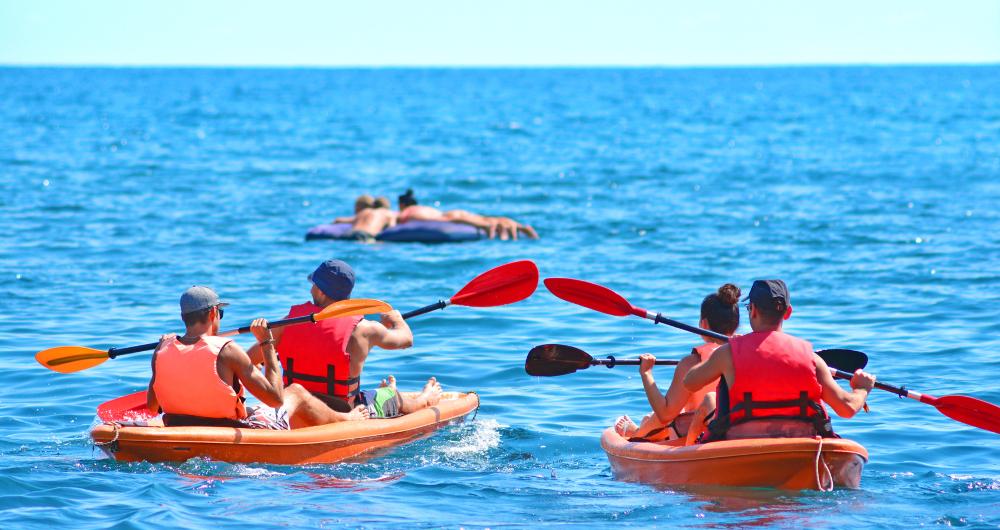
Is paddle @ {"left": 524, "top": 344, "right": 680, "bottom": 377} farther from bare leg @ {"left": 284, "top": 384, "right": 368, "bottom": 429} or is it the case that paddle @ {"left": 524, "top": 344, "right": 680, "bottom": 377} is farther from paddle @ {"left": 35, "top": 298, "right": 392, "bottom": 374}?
bare leg @ {"left": 284, "top": 384, "right": 368, "bottom": 429}

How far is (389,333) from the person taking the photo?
27.4 feet

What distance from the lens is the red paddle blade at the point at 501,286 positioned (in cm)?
908

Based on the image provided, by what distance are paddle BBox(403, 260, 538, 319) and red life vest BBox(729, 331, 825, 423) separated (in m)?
2.46

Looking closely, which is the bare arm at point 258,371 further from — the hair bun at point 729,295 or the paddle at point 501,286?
the hair bun at point 729,295

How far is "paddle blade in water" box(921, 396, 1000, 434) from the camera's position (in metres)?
7.83

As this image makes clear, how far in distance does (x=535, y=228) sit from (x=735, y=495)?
14.9 m

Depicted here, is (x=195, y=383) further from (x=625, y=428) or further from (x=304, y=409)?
(x=625, y=428)

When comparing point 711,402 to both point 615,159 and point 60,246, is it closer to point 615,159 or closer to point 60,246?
point 60,246

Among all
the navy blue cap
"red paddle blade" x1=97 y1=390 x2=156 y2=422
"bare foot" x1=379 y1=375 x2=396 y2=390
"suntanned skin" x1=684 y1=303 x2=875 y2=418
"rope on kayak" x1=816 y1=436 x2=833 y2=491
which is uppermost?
the navy blue cap

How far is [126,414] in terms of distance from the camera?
26.7 ft

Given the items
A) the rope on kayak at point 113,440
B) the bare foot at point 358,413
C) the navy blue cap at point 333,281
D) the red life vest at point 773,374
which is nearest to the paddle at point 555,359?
the bare foot at point 358,413

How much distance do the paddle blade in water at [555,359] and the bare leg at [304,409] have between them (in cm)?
135

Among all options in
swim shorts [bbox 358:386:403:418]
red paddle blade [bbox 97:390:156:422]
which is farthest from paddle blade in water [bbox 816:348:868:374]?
red paddle blade [bbox 97:390:156:422]

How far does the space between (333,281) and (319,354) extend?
500mm
